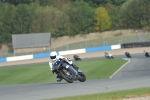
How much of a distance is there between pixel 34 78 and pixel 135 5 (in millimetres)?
62353

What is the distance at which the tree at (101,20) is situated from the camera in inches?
3739

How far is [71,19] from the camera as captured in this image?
322ft

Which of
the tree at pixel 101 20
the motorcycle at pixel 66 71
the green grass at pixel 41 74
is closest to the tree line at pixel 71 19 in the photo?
the tree at pixel 101 20

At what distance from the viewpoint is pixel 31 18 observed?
322ft

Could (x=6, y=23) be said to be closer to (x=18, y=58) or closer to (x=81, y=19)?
(x=81, y=19)

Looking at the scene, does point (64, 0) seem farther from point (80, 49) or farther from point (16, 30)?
point (80, 49)

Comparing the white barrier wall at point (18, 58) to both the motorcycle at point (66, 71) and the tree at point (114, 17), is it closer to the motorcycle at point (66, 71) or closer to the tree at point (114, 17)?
the tree at point (114, 17)

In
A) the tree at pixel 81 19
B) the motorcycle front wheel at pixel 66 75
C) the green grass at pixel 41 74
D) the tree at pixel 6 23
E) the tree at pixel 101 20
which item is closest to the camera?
the motorcycle front wheel at pixel 66 75

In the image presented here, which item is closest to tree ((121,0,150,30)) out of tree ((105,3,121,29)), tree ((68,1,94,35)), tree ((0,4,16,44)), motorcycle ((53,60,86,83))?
tree ((105,3,121,29))

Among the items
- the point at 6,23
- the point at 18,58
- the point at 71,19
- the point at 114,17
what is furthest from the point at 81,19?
the point at 18,58

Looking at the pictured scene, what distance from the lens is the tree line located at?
306 ft

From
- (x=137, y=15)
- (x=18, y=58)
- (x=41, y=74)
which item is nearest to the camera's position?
(x=41, y=74)

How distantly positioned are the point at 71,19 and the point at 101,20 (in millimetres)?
6652

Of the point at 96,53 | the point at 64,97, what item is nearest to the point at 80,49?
the point at 96,53
